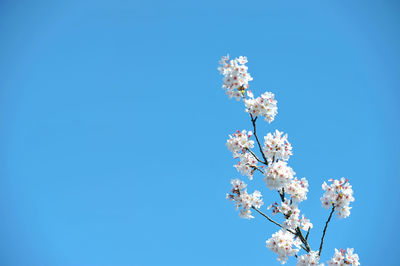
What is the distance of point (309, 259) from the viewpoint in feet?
19.5

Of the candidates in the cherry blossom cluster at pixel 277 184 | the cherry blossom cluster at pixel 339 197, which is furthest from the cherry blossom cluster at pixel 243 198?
the cherry blossom cluster at pixel 339 197

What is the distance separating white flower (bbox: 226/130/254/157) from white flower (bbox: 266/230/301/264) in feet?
6.25

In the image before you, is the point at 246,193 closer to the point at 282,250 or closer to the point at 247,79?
the point at 282,250

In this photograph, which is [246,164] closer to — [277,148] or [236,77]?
[277,148]

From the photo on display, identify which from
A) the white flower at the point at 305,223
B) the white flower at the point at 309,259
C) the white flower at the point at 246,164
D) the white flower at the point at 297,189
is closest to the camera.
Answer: the white flower at the point at 309,259

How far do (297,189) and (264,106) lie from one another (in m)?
1.84

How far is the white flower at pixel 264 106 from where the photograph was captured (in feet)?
20.9

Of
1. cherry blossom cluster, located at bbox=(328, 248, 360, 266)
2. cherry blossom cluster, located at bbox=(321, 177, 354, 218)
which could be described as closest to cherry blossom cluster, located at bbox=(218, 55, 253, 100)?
cherry blossom cluster, located at bbox=(321, 177, 354, 218)

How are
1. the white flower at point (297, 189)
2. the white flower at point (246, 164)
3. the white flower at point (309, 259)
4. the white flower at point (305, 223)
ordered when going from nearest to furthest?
the white flower at point (309, 259)
the white flower at point (305, 223)
the white flower at point (297, 189)
the white flower at point (246, 164)

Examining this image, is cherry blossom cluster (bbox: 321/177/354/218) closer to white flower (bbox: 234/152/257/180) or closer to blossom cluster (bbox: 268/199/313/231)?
blossom cluster (bbox: 268/199/313/231)

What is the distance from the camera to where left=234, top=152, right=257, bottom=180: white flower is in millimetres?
6781

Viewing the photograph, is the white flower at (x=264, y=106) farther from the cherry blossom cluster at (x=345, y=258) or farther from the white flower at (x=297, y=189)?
the cherry blossom cluster at (x=345, y=258)

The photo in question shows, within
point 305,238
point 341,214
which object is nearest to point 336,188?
point 341,214

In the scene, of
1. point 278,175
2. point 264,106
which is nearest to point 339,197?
point 278,175
